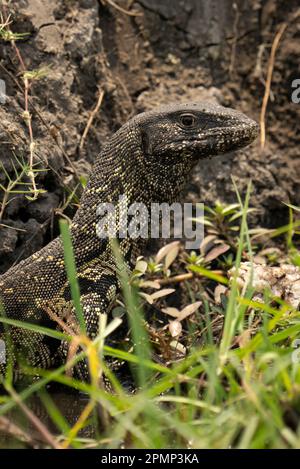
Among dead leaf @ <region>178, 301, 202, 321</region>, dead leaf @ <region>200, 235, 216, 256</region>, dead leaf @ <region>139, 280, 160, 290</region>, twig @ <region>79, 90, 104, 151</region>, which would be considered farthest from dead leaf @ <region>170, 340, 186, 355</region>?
twig @ <region>79, 90, 104, 151</region>

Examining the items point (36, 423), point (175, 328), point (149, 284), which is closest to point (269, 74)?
point (149, 284)

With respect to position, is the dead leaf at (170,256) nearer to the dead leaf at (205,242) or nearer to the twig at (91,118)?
the dead leaf at (205,242)

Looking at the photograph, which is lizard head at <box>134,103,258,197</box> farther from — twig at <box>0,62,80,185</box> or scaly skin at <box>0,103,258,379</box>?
twig at <box>0,62,80,185</box>

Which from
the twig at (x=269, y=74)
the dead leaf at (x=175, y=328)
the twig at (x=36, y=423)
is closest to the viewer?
the twig at (x=36, y=423)

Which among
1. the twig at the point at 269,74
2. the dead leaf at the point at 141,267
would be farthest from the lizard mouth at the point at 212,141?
the twig at the point at 269,74

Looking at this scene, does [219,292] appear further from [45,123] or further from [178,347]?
[45,123]
